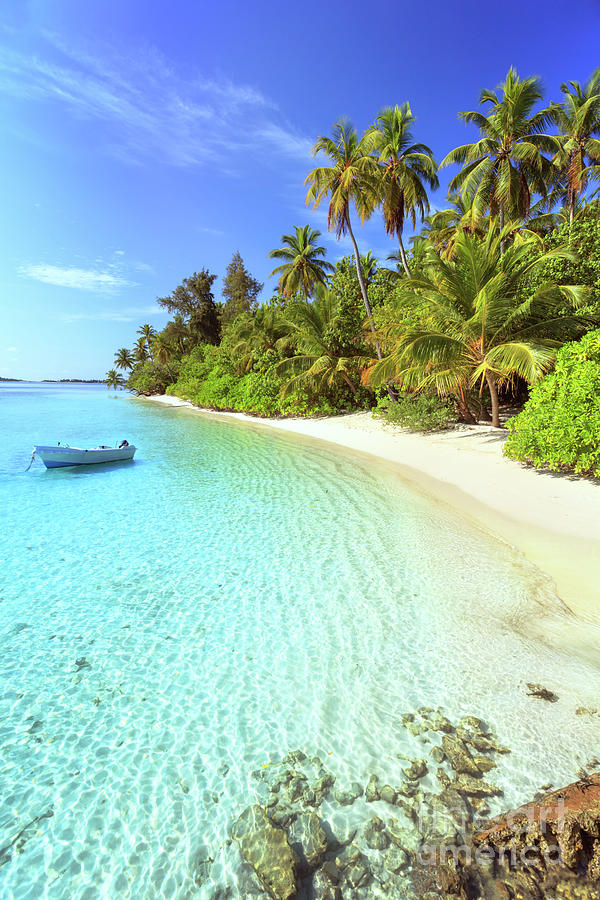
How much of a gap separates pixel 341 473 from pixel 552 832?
906 centimetres

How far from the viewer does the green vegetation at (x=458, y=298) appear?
1032cm

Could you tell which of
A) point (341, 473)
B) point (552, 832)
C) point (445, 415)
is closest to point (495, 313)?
point (445, 415)

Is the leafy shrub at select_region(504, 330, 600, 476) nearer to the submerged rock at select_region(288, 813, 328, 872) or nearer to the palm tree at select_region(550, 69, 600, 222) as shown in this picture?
the submerged rock at select_region(288, 813, 328, 872)

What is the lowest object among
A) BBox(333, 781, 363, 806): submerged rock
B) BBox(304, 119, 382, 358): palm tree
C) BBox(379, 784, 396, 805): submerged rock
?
BBox(333, 781, 363, 806): submerged rock

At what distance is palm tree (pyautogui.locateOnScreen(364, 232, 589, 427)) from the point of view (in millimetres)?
10617

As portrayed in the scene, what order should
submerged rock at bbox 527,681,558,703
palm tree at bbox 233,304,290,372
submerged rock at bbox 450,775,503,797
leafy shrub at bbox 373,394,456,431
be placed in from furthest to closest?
palm tree at bbox 233,304,290,372, leafy shrub at bbox 373,394,456,431, submerged rock at bbox 527,681,558,703, submerged rock at bbox 450,775,503,797

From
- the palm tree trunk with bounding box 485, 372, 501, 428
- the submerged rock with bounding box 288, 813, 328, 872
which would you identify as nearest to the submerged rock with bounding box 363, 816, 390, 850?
the submerged rock with bounding box 288, 813, 328, 872

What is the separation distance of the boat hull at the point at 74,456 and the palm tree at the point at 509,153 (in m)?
19.5

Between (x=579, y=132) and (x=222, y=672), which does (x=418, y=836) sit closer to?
(x=222, y=672)

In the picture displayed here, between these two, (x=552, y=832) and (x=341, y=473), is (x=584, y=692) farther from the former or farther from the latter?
(x=341, y=473)

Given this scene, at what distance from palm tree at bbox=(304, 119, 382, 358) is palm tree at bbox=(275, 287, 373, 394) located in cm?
311

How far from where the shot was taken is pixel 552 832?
2045 mm

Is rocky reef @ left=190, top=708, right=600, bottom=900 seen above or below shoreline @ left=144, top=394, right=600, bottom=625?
below

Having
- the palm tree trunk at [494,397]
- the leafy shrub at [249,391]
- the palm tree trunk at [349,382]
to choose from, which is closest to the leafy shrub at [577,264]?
the palm tree trunk at [494,397]
